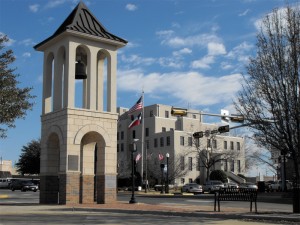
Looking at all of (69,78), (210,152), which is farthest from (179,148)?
(69,78)

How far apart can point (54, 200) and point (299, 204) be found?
40.9ft

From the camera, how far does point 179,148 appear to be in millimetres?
74062

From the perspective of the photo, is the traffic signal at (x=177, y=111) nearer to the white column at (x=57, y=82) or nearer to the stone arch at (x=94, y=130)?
the stone arch at (x=94, y=130)

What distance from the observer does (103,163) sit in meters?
24.0

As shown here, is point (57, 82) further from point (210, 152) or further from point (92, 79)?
point (210, 152)

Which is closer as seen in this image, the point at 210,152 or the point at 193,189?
the point at 193,189

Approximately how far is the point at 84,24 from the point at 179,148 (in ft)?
169

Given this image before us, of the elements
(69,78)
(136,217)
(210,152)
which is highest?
(69,78)

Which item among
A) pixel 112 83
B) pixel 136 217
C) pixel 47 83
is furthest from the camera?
pixel 47 83

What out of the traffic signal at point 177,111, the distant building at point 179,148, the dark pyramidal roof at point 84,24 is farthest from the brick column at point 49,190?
the distant building at point 179,148

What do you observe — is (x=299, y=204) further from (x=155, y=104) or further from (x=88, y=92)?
(x=155, y=104)

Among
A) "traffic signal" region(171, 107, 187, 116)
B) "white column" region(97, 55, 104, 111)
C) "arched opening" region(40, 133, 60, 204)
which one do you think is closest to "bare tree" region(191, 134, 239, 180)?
"traffic signal" region(171, 107, 187, 116)

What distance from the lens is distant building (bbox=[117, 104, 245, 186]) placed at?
73312mm

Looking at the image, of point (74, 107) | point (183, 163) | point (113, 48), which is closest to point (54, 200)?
point (74, 107)
